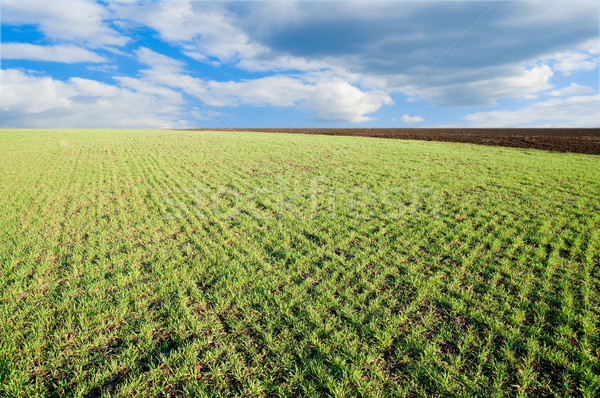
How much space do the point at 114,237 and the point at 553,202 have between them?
51.4ft

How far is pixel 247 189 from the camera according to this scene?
1405 cm

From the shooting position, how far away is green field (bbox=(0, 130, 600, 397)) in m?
3.78

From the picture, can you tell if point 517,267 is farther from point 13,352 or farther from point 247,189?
point 247,189

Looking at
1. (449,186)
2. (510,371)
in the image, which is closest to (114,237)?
(510,371)

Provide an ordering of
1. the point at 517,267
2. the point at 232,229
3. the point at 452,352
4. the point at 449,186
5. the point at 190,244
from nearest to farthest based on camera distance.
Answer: the point at 452,352 → the point at 517,267 → the point at 190,244 → the point at 232,229 → the point at 449,186

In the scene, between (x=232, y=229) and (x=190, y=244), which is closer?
(x=190, y=244)

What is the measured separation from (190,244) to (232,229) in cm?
147

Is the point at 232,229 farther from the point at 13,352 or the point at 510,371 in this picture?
the point at 510,371

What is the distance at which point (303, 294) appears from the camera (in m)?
5.55

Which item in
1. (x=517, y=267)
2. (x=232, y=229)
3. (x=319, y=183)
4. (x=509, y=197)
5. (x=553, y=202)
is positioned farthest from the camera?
(x=319, y=183)


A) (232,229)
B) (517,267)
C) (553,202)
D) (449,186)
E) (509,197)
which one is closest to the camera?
(517,267)

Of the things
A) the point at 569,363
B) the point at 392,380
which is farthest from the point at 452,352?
the point at 569,363

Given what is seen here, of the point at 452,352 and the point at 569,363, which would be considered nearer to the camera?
the point at 569,363

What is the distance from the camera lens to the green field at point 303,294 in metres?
3.78
